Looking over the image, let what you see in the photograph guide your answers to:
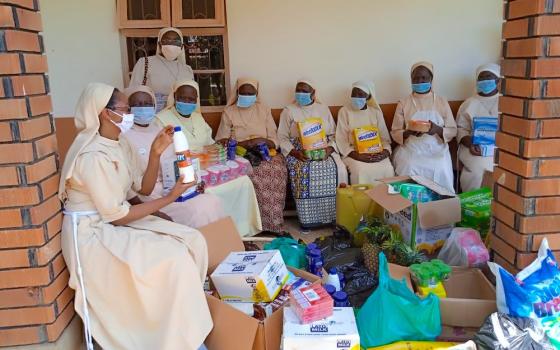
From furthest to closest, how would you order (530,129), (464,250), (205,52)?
(205,52) → (464,250) → (530,129)

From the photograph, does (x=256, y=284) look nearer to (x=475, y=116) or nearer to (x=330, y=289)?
(x=330, y=289)

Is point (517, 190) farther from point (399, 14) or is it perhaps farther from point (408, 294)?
point (399, 14)

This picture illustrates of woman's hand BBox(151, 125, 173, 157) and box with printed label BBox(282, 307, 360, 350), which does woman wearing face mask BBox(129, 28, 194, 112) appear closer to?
woman's hand BBox(151, 125, 173, 157)

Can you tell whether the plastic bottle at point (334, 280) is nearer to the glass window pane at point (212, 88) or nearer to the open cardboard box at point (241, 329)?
the open cardboard box at point (241, 329)

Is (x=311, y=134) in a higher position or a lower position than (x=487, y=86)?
lower

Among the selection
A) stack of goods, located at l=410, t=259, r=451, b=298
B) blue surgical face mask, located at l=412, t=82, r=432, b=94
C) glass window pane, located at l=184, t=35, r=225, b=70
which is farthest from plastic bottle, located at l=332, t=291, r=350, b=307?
glass window pane, located at l=184, t=35, r=225, b=70

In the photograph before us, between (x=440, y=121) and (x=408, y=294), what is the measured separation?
301 cm

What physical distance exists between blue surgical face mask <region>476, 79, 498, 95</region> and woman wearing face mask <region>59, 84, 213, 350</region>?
3683 millimetres

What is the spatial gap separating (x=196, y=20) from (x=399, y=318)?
12.5ft

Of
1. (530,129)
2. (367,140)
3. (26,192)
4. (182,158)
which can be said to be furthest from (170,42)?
(530,129)

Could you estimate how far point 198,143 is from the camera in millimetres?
4227

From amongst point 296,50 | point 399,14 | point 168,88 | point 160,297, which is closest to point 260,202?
point 168,88

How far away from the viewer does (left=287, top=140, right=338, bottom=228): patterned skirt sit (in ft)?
14.7

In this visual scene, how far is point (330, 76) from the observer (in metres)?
5.25
